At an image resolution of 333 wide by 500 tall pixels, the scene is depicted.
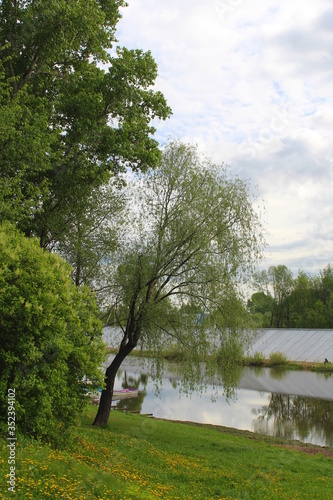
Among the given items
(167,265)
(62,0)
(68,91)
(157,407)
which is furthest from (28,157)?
(157,407)

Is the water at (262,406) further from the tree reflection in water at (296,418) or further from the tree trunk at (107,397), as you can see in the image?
the tree trunk at (107,397)

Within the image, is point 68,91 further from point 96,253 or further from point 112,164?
point 96,253

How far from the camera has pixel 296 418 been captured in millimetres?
26094

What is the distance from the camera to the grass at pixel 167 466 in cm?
697

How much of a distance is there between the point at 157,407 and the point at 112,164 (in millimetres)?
19088

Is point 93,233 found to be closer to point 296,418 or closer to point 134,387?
point 296,418

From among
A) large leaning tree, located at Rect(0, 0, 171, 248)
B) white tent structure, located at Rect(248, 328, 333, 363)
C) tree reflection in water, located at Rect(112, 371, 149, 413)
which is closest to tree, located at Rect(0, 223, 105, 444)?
large leaning tree, located at Rect(0, 0, 171, 248)

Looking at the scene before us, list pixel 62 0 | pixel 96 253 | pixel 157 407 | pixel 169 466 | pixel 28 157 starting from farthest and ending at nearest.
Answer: pixel 157 407
pixel 96 253
pixel 62 0
pixel 28 157
pixel 169 466

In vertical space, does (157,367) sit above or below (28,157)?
below

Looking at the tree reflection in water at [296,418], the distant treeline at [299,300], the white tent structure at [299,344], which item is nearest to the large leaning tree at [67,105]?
the tree reflection in water at [296,418]

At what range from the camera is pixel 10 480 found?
6.05 m

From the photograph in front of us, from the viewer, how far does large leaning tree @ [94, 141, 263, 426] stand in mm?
16859

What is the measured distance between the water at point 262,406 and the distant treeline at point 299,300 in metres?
40.9

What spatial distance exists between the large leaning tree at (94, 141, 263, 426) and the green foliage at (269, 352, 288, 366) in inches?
1393
